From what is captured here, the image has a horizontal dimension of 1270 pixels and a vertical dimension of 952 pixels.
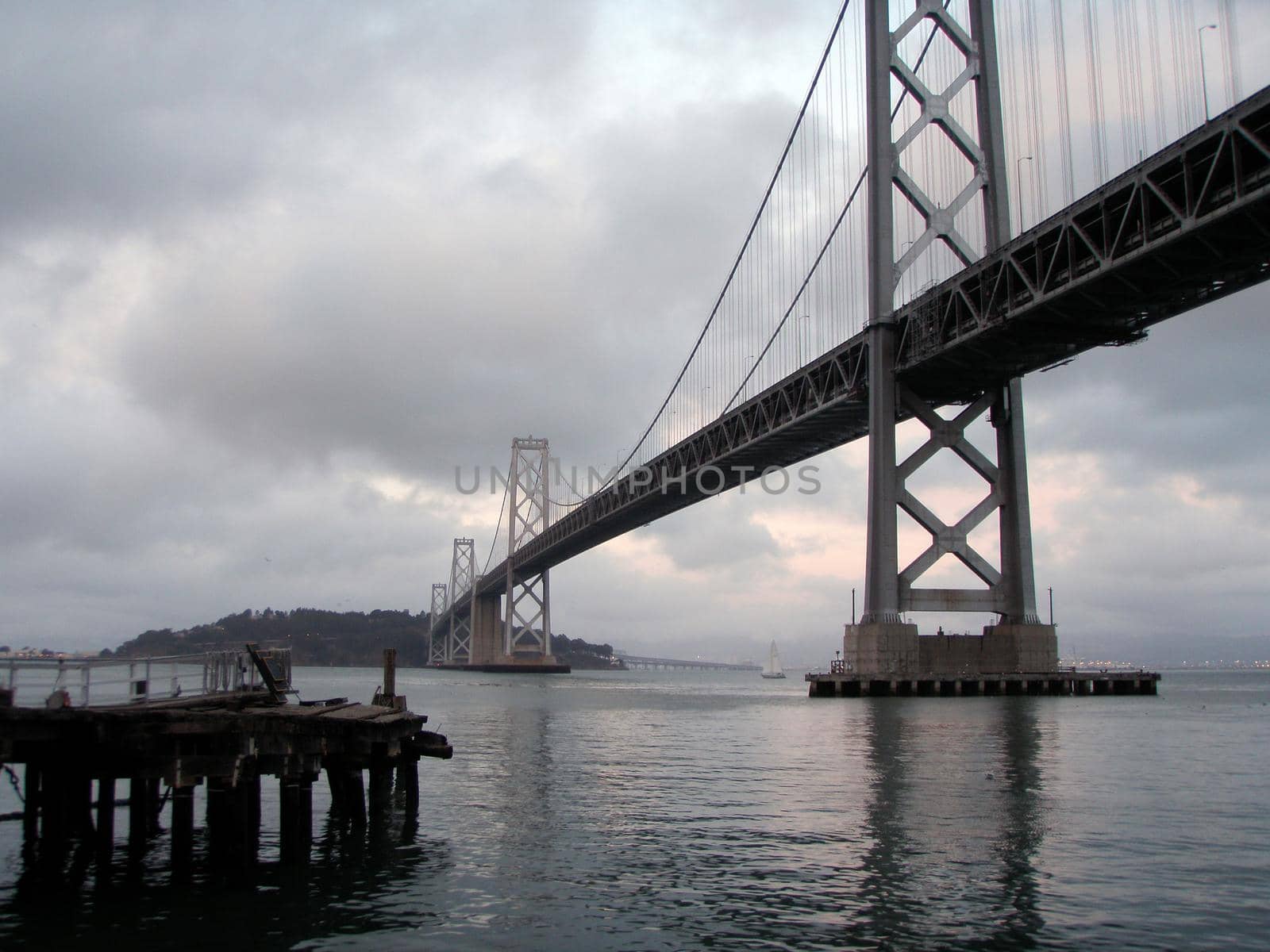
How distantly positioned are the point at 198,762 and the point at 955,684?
1424 inches

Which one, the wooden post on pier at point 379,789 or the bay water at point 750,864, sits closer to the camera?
the bay water at point 750,864

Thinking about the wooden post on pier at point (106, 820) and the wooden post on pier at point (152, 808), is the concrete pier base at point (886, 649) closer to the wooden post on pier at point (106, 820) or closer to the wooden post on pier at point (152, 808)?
the wooden post on pier at point (152, 808)

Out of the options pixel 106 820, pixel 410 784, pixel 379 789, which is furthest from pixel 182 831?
pixel 410 784

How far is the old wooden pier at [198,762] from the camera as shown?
36.8ft

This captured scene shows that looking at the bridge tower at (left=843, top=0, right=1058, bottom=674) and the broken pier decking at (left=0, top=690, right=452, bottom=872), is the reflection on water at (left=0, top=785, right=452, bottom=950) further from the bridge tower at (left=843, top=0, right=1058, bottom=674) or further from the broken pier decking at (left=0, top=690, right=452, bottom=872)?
the bridge tower at (left=843, top=0, right=1058, bottom=674)

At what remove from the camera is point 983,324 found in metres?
40.0

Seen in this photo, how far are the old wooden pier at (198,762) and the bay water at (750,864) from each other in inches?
17.5

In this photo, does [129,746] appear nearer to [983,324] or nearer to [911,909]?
[911,909]

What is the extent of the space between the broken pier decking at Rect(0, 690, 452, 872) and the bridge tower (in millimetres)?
31556

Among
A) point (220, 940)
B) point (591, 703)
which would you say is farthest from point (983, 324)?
point (220, 940)

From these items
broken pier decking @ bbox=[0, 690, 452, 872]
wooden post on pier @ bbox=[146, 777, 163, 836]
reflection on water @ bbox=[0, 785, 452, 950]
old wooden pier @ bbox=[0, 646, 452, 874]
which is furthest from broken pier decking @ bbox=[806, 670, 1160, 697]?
wooden post on pier @ bbox=[146, 777, 163, 836]

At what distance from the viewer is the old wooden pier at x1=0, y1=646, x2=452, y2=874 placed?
11.2 meters

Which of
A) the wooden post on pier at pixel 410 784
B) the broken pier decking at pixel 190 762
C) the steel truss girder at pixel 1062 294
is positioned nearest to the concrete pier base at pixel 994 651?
the steel truss girder at pixel 1062 294

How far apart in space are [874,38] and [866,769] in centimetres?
3831
